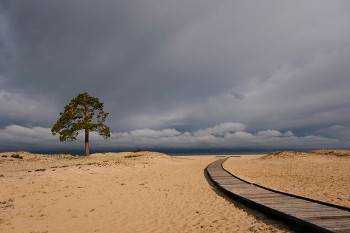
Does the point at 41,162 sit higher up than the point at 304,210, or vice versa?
the point at 41,162

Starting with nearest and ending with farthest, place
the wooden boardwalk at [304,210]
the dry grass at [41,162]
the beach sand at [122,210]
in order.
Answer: the wooden boardwalk at [304,210] → the beach sand at [122,210] → the dry grass at [41,162]

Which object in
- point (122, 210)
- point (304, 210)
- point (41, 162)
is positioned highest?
point (41, 162)

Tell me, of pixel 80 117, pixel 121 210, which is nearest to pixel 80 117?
pixel 80 117

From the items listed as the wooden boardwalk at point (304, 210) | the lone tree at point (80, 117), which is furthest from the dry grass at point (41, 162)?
the wooden boardwalk at point (304, 210)

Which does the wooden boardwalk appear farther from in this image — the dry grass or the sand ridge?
the dry grass

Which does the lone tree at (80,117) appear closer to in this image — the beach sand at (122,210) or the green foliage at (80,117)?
the green foliage at (80,117)

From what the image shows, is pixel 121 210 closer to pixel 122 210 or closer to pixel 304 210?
pixel 122 210

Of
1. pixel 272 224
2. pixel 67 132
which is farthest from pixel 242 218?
pixel 67 132

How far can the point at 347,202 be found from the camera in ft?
26.1

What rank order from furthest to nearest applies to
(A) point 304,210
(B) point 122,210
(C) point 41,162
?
1. (C) point 41,162
2. (B) point 122,210
3. (A) point 304,210

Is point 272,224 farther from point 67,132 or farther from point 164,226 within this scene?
point 67,132

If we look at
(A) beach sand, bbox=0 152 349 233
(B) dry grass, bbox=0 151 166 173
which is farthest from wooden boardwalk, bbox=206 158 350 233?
(B) dry grass, bbox=0 151 166 173

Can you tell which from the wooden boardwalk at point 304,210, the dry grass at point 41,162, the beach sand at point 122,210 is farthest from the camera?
the dry grass at point 41,162

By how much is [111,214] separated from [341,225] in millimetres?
8266
